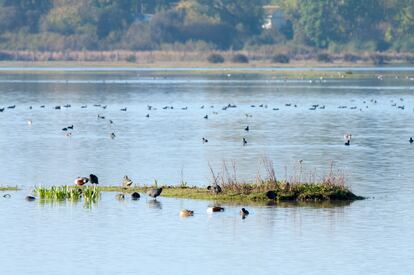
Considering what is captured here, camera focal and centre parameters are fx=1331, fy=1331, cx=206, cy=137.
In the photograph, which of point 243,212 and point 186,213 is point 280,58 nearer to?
point 186,213

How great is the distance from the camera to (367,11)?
194 metres

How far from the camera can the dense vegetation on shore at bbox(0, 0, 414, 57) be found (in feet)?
593

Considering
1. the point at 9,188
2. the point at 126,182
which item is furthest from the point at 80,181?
the point at 9,188

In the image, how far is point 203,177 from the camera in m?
49.1

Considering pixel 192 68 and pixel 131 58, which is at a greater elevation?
pixel 131 58

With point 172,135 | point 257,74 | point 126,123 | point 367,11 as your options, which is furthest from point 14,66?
point 172,135

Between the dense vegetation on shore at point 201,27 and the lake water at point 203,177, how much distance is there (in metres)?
69.0

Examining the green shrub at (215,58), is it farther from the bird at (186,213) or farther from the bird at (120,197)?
the bird at (186,213)

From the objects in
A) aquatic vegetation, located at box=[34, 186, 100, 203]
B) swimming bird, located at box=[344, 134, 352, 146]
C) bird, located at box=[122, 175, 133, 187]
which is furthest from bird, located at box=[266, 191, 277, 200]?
swimming bird, located at box=[344, 134, 352, 146]

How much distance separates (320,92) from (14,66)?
74.0 meters

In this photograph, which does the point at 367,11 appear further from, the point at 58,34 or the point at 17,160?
the point at 17,160

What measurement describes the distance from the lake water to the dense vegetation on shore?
226 feet

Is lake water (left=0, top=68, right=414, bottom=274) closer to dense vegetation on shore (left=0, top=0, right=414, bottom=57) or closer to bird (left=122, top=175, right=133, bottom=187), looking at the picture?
bird (left=122, top=175, right=133, bottom=187)

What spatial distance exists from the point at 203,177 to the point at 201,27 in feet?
444
